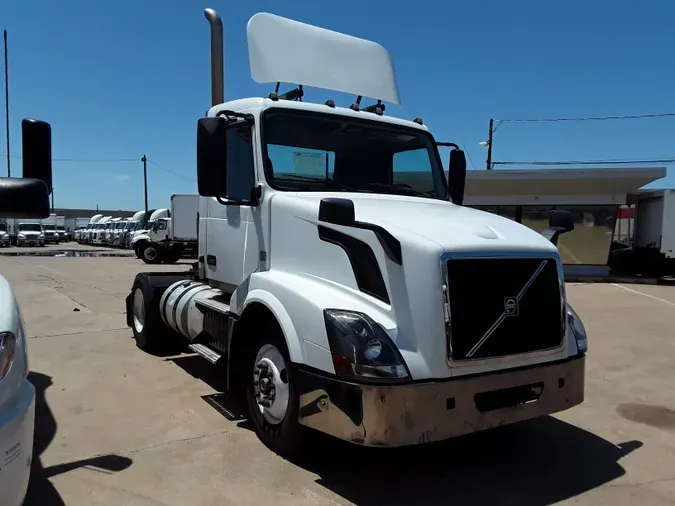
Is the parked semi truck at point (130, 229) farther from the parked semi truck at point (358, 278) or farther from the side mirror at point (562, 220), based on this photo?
the side mirror at point (562, 220)

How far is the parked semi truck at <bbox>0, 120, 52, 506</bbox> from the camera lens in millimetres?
2398

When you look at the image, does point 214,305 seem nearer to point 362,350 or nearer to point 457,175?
point 362,350

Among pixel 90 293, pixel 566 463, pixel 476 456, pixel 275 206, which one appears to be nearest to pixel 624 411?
pixel 566 463

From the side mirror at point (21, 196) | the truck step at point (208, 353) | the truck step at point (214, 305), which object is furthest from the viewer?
the truck step at point (214, 305)

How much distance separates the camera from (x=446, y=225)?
3727mm

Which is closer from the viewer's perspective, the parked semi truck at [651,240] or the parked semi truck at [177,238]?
the parked semi truck at [651,240]

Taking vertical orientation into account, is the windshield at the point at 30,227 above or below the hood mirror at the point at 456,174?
below

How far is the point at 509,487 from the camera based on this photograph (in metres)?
3.66

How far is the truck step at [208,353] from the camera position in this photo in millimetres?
4758

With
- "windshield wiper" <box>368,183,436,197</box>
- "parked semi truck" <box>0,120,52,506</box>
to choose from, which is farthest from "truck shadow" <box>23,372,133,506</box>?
"windshield wiper" <box>368,183,436,197</box>

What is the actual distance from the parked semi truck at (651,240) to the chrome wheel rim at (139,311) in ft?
62.7

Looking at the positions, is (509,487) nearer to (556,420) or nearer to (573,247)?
(556,420)

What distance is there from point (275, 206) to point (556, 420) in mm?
3184

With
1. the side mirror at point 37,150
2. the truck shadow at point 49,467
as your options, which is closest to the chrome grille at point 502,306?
the side mirror at point 37,150
